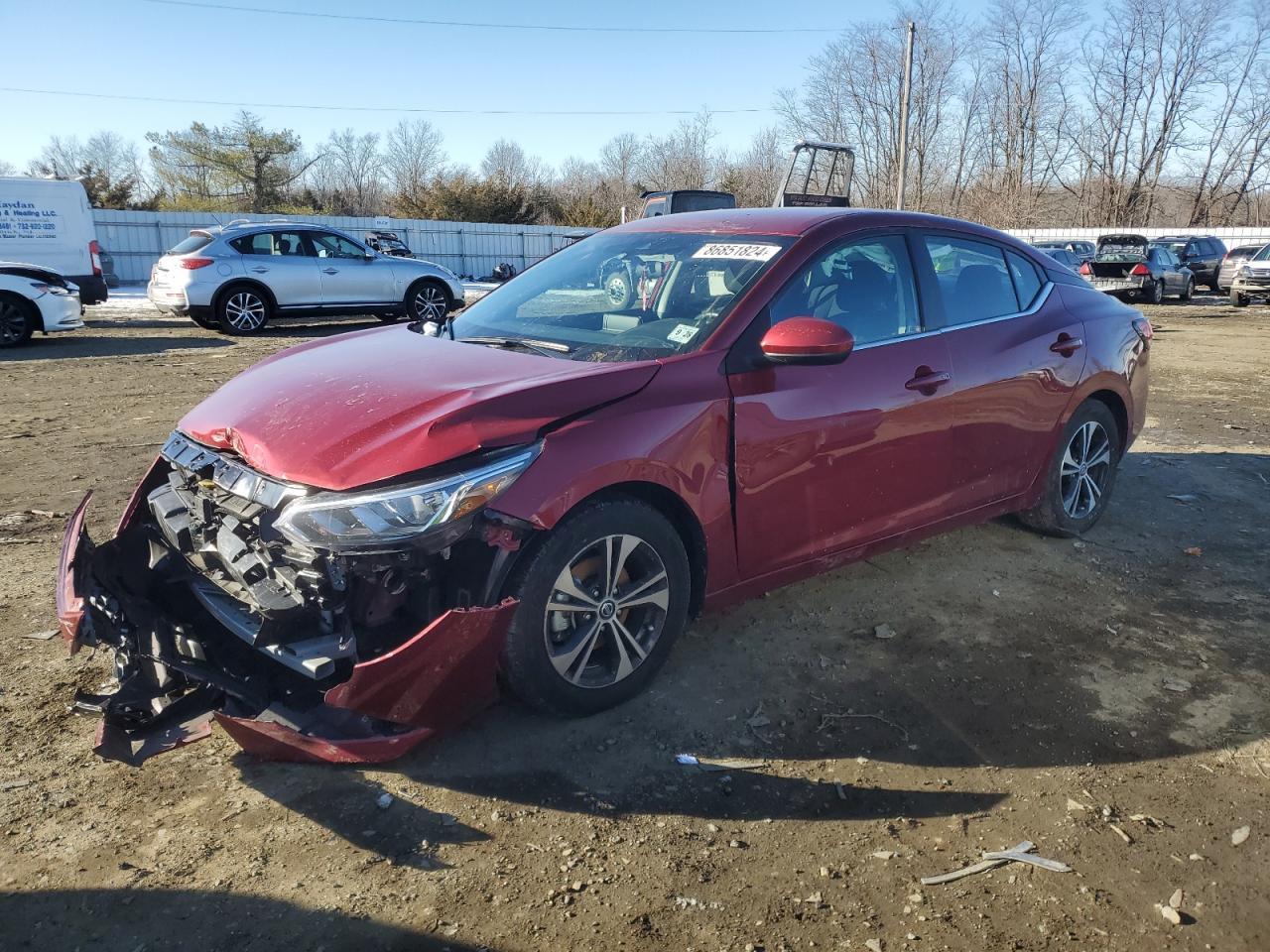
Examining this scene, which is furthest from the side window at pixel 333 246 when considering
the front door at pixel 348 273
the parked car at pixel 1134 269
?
the parked car at pixel 1134 269

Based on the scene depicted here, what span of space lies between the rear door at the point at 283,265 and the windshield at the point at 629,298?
1095 centimetres

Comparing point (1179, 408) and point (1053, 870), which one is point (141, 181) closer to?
point (1179, 408)

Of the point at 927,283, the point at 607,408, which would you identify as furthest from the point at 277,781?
the point at 927,283

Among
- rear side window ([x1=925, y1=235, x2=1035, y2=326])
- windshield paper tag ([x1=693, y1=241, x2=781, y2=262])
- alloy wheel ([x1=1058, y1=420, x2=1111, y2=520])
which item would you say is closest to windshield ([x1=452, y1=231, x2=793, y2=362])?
windshield paper tag ([x1=693, y1=241, x2=781, y2=262])

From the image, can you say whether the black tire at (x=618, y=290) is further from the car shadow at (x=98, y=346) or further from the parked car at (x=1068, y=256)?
the parked car at (x=1068, y=256)

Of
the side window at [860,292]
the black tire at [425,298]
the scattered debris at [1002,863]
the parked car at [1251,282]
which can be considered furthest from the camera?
the parked car at [1251,282]

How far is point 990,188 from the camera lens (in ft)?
161

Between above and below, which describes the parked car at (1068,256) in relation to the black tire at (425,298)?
above

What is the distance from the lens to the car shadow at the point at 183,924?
2.20 metres

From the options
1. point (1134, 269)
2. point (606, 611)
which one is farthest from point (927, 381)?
point (1134, 269)

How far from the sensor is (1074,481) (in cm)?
502

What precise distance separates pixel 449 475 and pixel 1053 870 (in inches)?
79.8

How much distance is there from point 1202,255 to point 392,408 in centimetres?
3198

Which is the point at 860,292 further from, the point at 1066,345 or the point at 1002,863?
the point at 1002,863
